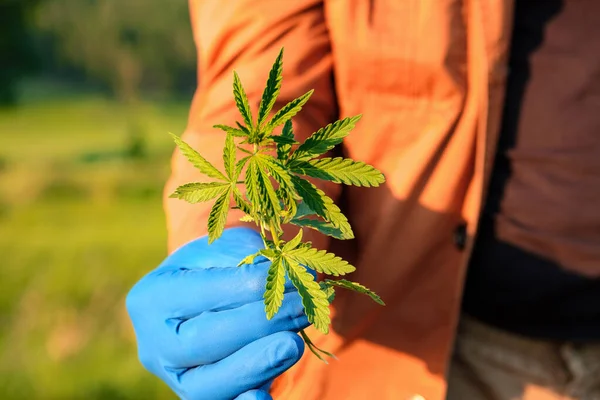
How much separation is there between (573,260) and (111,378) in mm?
2763

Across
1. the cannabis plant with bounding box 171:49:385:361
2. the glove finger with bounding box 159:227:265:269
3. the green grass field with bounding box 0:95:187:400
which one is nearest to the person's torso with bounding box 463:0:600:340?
the glove finger with bounding box 159:227:265:269

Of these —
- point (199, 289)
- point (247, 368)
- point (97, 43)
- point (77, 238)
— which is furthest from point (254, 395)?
point (97, 43)

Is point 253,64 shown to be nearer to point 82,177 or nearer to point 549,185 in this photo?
point 549,185

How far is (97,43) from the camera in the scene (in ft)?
20.0

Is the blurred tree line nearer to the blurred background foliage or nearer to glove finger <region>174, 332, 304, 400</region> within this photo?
the blurred background foliage

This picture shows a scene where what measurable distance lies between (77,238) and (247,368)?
4.04 m

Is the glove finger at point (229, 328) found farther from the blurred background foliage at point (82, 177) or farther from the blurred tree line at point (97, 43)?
the blurred tree line at point (97, 43)

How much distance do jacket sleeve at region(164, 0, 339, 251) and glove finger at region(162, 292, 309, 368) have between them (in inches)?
8.4

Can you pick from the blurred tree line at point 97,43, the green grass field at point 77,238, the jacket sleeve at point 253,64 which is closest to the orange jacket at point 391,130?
the jacket sleeve at point 253,64

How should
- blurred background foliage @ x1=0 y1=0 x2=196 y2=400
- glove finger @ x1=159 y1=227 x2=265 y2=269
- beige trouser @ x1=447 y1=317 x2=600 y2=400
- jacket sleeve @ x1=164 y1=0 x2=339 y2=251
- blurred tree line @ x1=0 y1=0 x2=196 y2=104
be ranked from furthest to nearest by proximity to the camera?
blurred tree line @ x1=0 y1=0 x2=196 y2=104 → blurred background foliage @ x1=0 y1=0 x2=196 y2=400 → beige trouser @ x1=447 y1=317 x2=600 y2=400 → jacket sleeve @ x1=164 y1=0 x2=339 y2=251 → glove finger @ x1=159 y1=227 x2=265 y2=269

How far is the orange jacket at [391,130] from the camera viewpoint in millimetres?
1234

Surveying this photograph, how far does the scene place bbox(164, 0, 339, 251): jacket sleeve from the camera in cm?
120

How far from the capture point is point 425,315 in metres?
1.34

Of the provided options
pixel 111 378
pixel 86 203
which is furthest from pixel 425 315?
pixel 86 203
